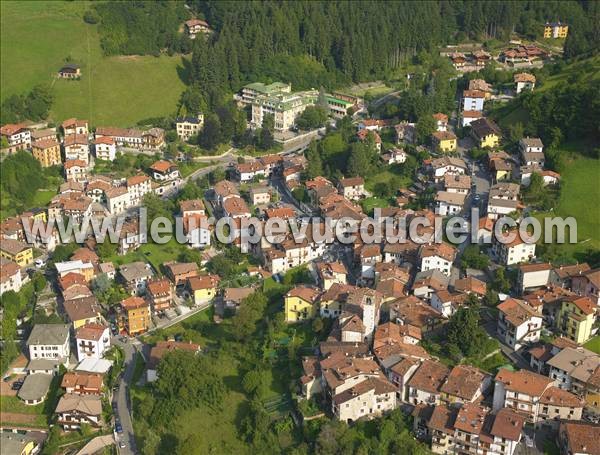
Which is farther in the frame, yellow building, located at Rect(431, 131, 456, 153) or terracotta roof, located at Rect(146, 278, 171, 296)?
yellow building, located at Rect(431, 131, 456, 153)

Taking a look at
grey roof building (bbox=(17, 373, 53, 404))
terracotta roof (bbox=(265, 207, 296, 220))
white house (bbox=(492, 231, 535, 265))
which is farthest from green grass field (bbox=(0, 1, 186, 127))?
white house (bbox=(492, 231, 535, 265))

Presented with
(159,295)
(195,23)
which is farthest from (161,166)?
(195,23)

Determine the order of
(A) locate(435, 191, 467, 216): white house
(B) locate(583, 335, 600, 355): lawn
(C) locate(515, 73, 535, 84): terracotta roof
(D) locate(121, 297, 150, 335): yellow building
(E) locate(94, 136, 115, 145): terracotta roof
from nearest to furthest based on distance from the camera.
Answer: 1. (B) locate(583, 335, 600, 355): lawn
2. (D) locate(121, 297, 150, 335): yellow building
3. (A) locate(435, 191, 467, 216): white house
4. (E) locate(94, 136, 115, 145): terracotta roof
5. (C) locate(515, 73, 535, 84): terracotta roof

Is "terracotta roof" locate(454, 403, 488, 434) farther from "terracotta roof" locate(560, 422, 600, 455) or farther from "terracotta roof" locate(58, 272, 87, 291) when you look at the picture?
"terracotta roof" locate(58, 272, 87, 291)

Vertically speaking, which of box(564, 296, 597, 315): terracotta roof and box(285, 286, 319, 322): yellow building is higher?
box(564, 296, 597, 315): terracotta roof

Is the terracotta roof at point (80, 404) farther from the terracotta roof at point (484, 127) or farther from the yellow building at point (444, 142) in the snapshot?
the terracotta roof at point (484, 127)

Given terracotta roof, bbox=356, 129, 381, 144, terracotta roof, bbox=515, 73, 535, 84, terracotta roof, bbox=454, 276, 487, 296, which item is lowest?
terracotta roof, bbox=454, 276, 487, 296

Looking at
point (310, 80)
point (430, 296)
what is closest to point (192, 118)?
point (310, 80)

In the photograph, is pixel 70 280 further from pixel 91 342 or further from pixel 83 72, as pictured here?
pixel 83 72

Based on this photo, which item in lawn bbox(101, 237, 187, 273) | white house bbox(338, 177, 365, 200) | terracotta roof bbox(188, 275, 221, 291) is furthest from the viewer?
white house bbox(338, 177, 365, 200)
